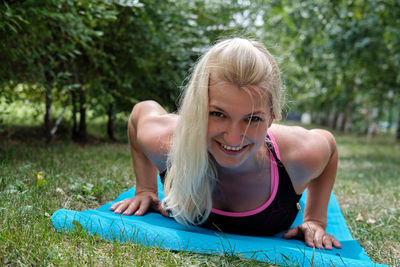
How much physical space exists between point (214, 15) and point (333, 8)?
2357 millimetres

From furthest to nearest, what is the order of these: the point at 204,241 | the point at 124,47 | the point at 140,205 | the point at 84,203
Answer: the point at 124,47 → the point at 84,203 → the point at 140,205 → the point at 204,241

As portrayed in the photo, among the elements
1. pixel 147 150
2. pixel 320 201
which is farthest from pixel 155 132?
pixel 320 201

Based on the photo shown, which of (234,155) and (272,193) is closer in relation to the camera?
(234,155)

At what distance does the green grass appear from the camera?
181 centimetres

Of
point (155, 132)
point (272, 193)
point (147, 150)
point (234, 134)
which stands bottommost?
point (272, 193)

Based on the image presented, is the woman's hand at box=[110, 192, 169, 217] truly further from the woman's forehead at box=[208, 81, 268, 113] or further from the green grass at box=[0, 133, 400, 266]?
the woman's forehead at box=[208, 81, 268, 113]

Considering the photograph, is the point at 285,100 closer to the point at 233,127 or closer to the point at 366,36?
the point at 233,127

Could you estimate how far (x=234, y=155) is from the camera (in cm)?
198

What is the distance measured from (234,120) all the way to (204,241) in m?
0.71

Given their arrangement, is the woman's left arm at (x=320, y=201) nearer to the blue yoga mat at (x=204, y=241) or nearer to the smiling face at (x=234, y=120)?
the blue yoga mat at (x=204, y=241)

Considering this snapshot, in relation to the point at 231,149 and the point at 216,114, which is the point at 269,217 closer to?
the point at 231,149

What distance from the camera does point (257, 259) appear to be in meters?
2.00

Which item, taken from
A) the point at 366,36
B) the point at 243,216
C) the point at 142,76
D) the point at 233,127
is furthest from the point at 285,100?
the point at 366,36

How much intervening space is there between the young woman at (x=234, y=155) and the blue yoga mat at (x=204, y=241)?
0.33 ft
